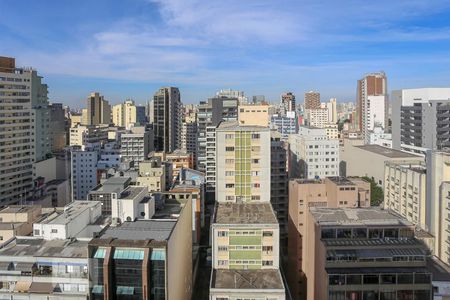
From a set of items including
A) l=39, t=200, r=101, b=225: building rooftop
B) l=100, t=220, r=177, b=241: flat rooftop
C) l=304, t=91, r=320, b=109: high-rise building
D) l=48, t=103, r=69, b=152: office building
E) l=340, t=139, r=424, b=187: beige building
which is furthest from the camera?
l=304, t=91, r=320, b=109: high-rise building

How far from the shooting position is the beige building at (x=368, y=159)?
53281mm

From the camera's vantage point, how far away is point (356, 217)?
25.5 m

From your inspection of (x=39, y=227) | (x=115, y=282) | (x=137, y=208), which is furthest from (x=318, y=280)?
(x=39, y=227)

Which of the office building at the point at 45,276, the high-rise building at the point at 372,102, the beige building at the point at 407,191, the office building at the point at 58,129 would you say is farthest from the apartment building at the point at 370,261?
the high-rise building at the point at 372,102

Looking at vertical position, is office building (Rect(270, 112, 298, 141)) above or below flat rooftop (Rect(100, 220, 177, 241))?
above

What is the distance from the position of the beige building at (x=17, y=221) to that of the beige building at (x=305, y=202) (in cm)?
1687

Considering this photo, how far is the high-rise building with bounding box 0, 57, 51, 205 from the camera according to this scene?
147 feet

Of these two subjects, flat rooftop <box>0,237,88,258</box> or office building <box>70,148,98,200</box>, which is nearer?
flat rooftop <box>0,237,88,258</box>

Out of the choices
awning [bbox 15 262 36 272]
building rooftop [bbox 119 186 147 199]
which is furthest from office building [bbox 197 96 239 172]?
awning [bbox 15 262 36 272]

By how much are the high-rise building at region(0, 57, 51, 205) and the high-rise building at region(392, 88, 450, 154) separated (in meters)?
42.4

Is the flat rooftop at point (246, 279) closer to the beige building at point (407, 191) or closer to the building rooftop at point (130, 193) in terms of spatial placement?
the building rooftop at point (130, 193)

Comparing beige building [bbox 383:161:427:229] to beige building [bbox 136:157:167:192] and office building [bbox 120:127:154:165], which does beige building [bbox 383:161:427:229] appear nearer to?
beige building [bbox 136:157:167:192]

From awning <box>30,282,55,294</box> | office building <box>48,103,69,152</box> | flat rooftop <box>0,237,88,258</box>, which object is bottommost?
awning <box>30,282,55,294</box>

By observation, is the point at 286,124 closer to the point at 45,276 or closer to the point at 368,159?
the point at 368,159
